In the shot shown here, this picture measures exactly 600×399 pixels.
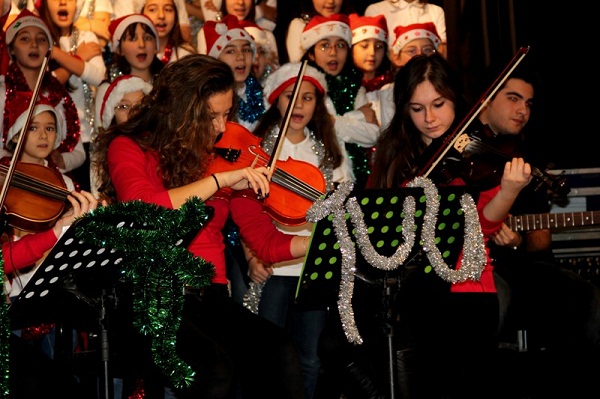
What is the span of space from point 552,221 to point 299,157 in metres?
1.28

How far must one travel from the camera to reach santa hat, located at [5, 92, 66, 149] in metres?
4.37

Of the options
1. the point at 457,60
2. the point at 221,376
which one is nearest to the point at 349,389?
the point at 221,376

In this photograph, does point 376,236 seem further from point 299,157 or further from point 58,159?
point 58,159

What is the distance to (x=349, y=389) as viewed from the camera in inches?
143

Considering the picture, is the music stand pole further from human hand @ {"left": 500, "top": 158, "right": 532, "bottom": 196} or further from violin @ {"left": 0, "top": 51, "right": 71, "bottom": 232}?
human hand @ {"left": 500, "top": 158, "right": 532, "bottom": 196}

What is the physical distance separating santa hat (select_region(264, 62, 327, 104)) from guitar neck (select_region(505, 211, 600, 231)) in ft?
3.78

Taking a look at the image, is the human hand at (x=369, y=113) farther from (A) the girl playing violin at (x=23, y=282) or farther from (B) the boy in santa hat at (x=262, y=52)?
(A) the girl playing violin at (x=23, y=282)

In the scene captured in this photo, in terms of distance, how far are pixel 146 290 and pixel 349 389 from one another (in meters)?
1.03

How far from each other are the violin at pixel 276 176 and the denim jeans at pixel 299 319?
0.53m

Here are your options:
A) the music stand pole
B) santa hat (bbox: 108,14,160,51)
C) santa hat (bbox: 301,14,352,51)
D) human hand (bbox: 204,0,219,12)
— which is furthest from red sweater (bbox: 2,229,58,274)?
human hand (bbox: 204,0,219,12)

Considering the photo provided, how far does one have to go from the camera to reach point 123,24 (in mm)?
5078

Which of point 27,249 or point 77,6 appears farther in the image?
Answer: point 77,6

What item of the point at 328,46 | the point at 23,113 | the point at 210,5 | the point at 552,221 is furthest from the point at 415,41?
the point at 23,113

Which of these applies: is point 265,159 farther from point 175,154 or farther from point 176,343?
point 176,343
